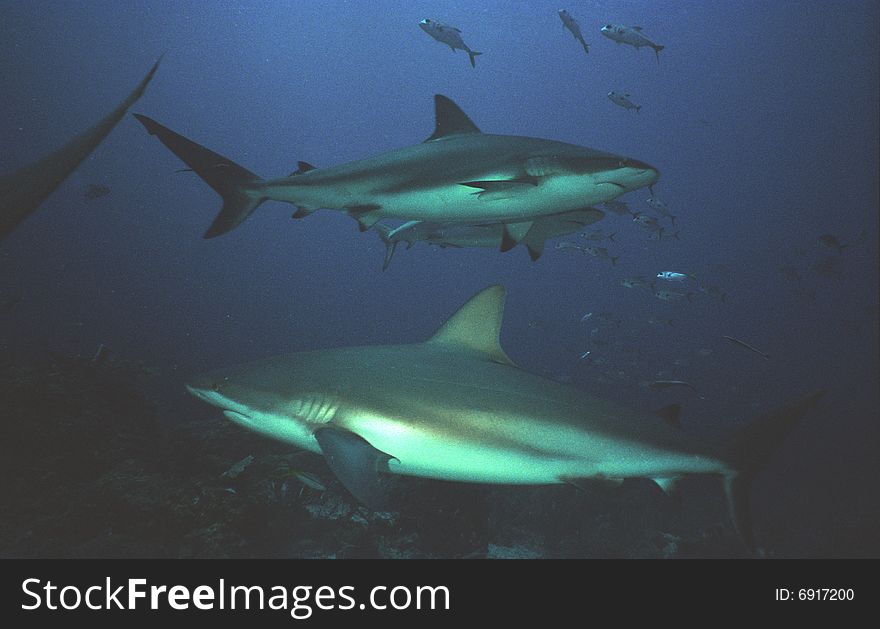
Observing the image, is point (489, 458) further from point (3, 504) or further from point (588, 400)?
point (3, 504)

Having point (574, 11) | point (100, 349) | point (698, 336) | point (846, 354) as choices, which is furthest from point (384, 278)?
point (100, 349)

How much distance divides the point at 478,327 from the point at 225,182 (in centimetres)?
252

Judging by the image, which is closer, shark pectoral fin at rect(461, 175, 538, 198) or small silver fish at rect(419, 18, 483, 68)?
shark pectoral fin at rect(461, 175, 538, 198)

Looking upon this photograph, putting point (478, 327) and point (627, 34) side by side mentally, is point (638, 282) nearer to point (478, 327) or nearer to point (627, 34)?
point (627, 34)

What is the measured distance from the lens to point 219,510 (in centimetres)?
470

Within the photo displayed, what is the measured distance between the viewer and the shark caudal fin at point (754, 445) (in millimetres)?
3154

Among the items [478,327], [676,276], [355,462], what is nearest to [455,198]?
[478,327]

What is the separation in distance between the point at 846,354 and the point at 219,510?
7776cm

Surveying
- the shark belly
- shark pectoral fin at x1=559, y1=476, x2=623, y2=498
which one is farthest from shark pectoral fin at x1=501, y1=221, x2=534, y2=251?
shark pectoral fin at x1=559, y1=476, x2=623, y2=498

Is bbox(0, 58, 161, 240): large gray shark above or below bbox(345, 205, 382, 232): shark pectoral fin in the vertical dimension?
below

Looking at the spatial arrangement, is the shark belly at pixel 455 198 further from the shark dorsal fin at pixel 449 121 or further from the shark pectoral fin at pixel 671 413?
the shark pectoral fin at pixel 671 413

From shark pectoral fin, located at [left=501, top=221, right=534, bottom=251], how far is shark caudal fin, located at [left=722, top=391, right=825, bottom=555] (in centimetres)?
223

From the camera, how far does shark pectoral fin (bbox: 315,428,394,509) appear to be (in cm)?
249

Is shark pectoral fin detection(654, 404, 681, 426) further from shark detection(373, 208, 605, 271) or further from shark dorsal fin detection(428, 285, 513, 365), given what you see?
shark detection(373, 208, 605, 271)
